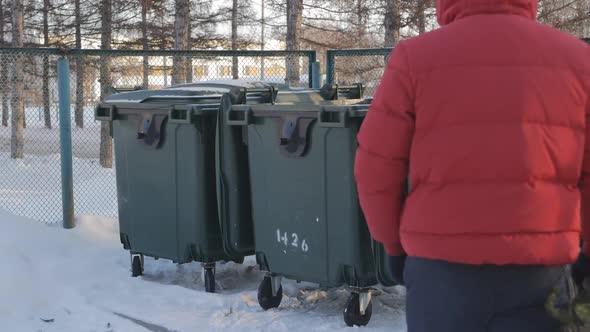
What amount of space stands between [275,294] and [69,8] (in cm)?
2065

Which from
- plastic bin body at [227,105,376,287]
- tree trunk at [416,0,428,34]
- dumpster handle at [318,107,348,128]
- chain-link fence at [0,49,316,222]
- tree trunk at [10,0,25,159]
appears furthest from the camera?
tree trunk at [416,0,428,34]

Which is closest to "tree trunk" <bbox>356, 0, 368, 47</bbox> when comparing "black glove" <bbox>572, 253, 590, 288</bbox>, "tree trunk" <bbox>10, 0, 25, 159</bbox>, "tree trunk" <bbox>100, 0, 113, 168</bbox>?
"tree trunk" <bbox>100, 0, 113, 168</bbox>

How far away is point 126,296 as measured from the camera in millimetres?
6059

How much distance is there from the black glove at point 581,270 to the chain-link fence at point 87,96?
510 centimetres

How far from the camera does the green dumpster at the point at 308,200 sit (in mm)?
5020

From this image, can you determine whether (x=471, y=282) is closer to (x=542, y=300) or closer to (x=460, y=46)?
(x=542, y=300)

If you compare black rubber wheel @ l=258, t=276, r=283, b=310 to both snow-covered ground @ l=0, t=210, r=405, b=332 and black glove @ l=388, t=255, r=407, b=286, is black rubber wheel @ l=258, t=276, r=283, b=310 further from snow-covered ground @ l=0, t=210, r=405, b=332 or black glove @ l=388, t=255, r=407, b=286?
black glove @ l=388, t=255, r=407, b=286

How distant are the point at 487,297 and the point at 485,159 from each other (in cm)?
40

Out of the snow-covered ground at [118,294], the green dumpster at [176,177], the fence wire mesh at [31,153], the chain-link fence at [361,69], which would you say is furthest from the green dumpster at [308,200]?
the chain-link fence at [361,69]

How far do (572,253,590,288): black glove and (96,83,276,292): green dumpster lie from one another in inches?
131

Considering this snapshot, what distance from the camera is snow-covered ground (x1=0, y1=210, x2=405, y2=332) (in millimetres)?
5406

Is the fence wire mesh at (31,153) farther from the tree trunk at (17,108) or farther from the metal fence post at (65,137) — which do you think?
the metal fence post at (65,137)

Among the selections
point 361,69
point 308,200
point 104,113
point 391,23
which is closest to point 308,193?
point 308,200

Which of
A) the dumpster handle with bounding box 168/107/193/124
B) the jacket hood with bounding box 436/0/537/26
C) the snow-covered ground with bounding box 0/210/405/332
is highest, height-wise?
the jacket hood with bounding box 436/0/537/26
